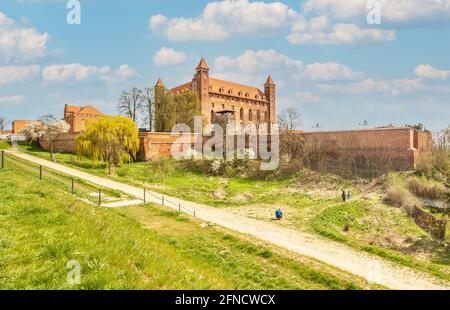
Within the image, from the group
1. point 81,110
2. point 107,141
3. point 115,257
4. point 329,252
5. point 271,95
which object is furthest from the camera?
point 271,95

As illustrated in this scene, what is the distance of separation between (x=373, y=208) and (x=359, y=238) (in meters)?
5.08

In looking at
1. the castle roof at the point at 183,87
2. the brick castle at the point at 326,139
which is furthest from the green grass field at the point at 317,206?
the castle roof at the point at 183,87

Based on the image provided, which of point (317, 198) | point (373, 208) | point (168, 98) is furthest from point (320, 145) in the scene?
point (168, 98)

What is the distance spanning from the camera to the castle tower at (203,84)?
234ft

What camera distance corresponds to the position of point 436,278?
1228 centimetres

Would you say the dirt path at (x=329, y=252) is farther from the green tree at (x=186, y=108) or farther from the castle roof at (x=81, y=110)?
the castle roof at (x=81, y=110)

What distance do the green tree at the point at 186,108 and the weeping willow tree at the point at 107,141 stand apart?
16464mm

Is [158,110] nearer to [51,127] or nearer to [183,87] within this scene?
[51,127]

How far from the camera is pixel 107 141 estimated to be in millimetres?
36062

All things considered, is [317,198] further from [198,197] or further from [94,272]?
[94,272]

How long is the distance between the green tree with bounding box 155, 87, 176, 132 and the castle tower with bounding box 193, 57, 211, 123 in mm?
17286

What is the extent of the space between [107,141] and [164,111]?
18.5m

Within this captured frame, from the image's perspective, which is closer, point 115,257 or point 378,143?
point 115,257

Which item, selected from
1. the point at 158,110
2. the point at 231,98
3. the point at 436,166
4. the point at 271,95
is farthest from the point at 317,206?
the point at 271,95
